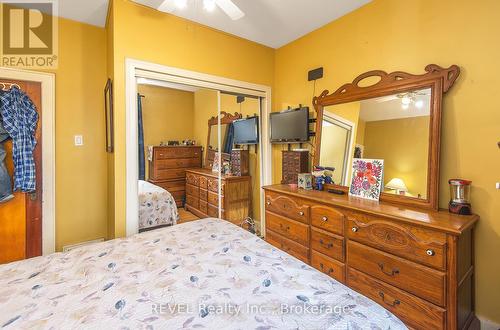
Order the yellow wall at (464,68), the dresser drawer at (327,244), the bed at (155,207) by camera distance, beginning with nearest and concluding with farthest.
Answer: the yellow wall at (464,68), the dresser drawer at (327,244), the bed at (155,207)

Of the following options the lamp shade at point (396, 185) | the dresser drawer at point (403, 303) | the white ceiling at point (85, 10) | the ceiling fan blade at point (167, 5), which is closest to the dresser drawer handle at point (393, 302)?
the dresser drawer at point (403, 303)

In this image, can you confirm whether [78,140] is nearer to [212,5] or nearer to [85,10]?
[85,10]

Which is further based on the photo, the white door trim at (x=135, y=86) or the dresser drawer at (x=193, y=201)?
the dresser drawer at (x=193, y=201)

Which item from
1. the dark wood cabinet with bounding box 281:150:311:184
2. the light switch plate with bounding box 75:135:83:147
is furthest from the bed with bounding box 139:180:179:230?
the dark wood cabinet with bounding box 281:150:311:184

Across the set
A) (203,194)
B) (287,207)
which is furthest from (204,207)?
(287,207)

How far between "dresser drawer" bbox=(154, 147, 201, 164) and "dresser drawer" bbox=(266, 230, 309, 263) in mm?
1425

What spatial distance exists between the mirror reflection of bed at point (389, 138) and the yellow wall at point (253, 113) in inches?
44.7

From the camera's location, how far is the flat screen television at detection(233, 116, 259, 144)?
10.7 feet

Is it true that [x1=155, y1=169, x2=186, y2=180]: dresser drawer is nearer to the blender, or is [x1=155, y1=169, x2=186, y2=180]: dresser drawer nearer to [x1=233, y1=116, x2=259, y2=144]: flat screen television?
[x1=233, y1=116, x2=259, y2=144]: flat screen television

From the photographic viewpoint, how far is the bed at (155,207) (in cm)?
239

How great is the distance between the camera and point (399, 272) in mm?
1569

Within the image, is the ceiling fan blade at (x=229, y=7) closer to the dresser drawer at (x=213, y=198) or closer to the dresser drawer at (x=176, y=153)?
the dresser drawer at (x=176, y=153)

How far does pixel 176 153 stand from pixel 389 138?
2.38 m

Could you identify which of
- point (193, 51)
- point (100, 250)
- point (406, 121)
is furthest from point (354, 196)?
point (193, 51)
